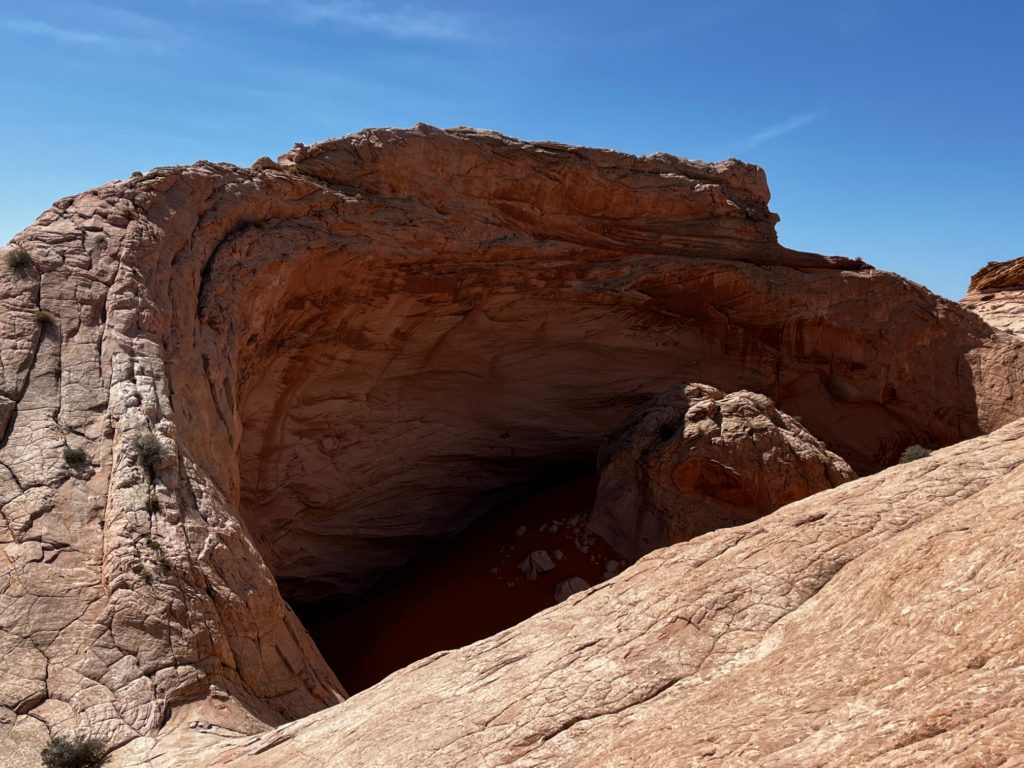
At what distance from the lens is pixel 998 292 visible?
27.6 metres

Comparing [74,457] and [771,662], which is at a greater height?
[74,457]

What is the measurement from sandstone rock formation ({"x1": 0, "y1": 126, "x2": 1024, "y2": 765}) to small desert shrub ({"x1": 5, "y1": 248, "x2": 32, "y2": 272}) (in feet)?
0.24

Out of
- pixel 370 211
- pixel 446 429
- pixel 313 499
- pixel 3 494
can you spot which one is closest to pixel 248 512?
pixel 313 499

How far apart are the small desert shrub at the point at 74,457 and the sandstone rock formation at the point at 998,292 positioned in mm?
22690

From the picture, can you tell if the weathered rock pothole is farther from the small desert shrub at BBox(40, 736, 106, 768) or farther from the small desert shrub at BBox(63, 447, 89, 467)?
the small desert shrub at BBox(40, 736, 106, 768)

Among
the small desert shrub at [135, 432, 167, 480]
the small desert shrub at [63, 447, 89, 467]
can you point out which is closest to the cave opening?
the small desert shrub at [135, 432, 167, 480]

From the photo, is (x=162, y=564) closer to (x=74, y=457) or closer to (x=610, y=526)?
(x=74, y=457)

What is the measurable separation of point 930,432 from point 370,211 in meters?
12.7

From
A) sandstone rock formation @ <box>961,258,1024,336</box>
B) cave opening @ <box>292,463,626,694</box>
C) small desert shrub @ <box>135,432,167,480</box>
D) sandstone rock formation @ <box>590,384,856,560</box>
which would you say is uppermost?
sandstone rock formation @ <box>961,258,1024,336</box>

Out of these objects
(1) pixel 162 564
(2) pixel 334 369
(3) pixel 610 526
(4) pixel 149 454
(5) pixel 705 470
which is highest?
(2) pixel 334 369

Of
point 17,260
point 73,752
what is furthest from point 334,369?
point 73,752

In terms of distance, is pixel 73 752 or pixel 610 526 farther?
pixel 610 526

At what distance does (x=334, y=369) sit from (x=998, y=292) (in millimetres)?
20331

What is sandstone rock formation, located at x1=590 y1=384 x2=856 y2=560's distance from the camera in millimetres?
15319
